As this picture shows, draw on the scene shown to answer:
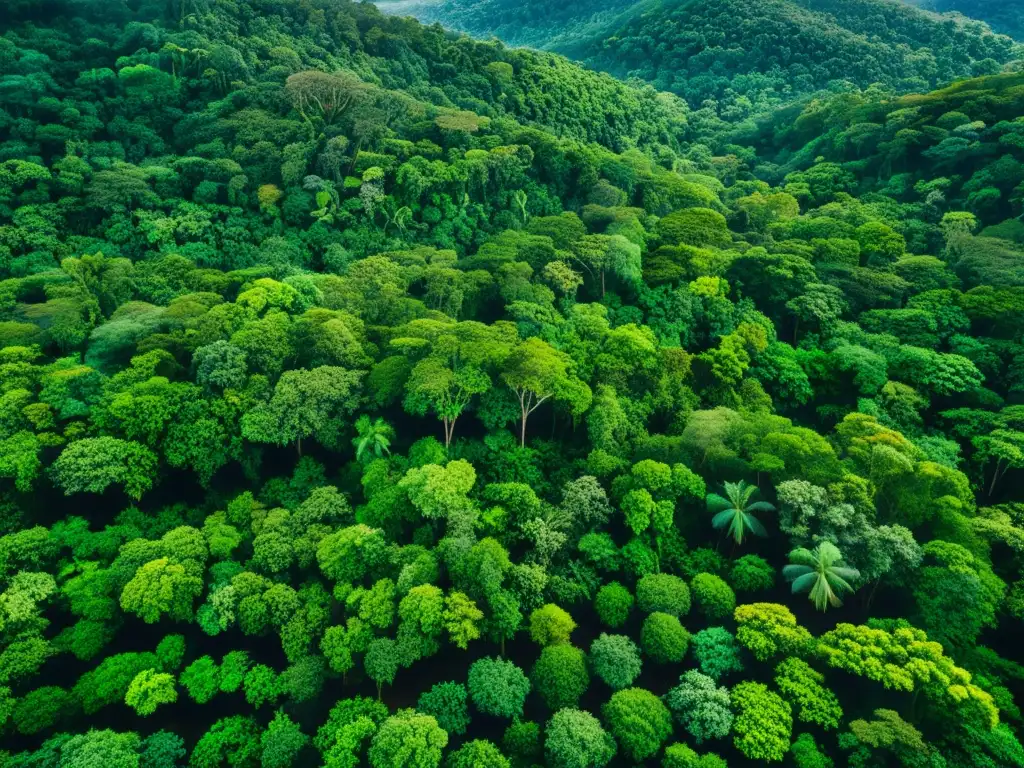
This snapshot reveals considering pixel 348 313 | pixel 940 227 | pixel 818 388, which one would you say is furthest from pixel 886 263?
pixel 348 313

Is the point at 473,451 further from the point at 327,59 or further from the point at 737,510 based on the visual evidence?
the point at 327,59

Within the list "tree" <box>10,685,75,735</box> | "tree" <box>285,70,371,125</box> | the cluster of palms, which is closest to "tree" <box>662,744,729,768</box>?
the cluster of palms

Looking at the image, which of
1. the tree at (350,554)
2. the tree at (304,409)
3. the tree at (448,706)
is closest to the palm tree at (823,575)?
the tree at (448,706)

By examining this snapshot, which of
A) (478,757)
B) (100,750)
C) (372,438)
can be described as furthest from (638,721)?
(100,750)

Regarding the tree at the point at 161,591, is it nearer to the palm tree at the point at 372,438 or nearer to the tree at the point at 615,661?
the palm tree at the point at 372,438

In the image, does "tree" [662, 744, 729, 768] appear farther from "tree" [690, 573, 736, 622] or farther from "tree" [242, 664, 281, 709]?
"tree" [242, 664, 281, 709]

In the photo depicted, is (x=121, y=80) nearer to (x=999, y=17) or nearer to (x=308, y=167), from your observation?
(x=308, y=167)
